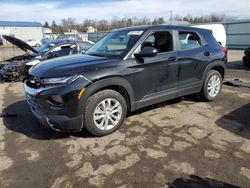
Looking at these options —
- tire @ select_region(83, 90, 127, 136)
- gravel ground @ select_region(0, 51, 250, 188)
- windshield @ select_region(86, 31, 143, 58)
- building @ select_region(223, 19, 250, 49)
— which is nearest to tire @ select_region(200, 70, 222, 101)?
gravel ground @ select_region(0, 51, 250, 188)

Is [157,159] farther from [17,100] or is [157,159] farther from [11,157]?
[17,100]

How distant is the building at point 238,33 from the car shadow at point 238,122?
64.4 ft

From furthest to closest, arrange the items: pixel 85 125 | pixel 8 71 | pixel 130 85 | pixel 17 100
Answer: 1. pixel 8 71
2. pixel 17 100
3. pixel 130 85
4. pixel 85 125

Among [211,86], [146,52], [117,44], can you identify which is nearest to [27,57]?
[117,44]

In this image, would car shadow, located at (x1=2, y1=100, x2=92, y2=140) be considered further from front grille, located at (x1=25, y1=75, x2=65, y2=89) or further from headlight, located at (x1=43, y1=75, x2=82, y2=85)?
headlight, located at (x1=43, y1=75, x2=82, y2=85)

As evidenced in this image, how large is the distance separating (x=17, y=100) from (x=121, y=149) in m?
4.18

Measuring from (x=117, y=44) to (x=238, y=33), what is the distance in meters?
21.8

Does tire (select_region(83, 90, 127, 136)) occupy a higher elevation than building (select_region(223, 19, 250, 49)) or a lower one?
lower

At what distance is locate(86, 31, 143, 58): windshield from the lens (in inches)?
172

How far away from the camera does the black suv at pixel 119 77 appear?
3680mm

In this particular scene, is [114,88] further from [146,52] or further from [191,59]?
[191,59]

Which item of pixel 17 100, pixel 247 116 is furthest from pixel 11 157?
pixel 247 116

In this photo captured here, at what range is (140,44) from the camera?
14.3ft

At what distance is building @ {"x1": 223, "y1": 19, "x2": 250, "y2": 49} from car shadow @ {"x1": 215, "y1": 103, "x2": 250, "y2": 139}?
64.4 ft
